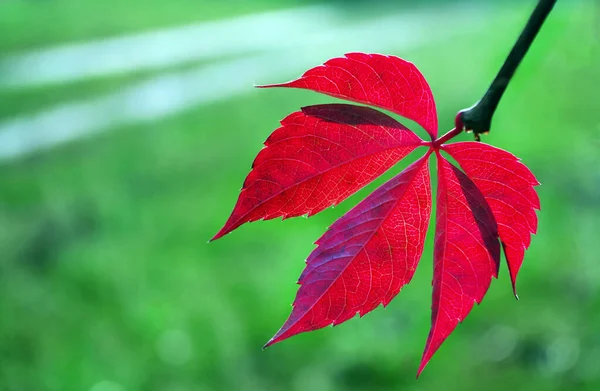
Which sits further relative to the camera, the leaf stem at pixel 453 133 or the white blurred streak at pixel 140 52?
the white blurred streak at pixel 140 52

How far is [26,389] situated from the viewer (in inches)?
72.1

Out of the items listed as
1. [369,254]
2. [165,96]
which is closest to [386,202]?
[369,254]

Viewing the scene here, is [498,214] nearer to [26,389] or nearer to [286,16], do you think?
[26,389]

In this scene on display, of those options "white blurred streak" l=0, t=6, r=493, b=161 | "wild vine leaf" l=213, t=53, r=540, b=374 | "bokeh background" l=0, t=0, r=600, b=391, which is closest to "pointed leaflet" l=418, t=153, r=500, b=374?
"wild vine leaf" l=213, t=53, r=540, b=374

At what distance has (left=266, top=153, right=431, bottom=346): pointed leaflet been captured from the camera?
28cm

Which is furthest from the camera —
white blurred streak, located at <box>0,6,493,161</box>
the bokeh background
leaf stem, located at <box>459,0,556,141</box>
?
white blurred streak, located at <box>0,6,493,161</box>

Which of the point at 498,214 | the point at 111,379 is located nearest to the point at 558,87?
the point at 111,379

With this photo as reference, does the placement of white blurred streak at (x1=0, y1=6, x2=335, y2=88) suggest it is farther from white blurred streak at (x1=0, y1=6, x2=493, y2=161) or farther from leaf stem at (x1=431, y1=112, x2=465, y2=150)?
leaf stem at (x1=431, y1=112, x2=465, y2=150)

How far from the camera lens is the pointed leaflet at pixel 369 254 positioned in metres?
0.28

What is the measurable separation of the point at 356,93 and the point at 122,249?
86.9 inches

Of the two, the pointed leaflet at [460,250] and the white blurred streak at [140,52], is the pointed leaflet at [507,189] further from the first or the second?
the white blurred streak at [140,52]

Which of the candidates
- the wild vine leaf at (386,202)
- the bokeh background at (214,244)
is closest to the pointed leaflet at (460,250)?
the wild vine leaf at (386,202)

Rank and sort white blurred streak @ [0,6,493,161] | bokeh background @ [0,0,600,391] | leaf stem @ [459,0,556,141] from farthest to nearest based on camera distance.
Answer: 1. white blurred streak @ [0,6,493,161]
2. bokeh background @ [0,0,600,391]
3. leaf stem @ [459,0,556,141]

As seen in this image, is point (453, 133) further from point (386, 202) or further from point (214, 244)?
point (214, 244)
